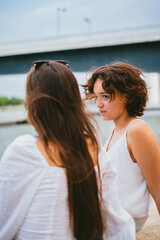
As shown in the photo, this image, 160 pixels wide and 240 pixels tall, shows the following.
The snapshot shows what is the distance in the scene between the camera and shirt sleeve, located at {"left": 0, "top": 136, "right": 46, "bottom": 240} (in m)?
1.26

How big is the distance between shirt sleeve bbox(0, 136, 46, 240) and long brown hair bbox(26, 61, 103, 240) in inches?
4.9

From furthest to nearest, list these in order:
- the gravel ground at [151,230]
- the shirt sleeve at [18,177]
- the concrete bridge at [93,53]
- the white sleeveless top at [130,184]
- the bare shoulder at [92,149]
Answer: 1. the concrete bridge at [93,53]
2. the gravel ground at [151,230]
3. the white sleeveless top at [130,184]
4. the bare shoulder at [92,149]
5. the shirt sleeve at [18,177]

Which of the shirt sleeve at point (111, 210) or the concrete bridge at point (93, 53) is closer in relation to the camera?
the shirt sleeve at point (111, 210)

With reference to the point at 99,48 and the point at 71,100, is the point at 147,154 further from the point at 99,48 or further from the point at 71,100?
the point at 99,48

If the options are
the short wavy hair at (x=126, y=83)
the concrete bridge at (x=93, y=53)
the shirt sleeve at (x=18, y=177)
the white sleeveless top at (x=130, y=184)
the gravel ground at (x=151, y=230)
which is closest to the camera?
the shirt sleeve at (x=18, y=177)

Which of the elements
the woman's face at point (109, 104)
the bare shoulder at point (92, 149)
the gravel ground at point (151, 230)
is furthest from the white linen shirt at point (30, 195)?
the gravel ground at point (151, 230)

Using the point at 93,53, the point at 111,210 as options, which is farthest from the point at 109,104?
the point at 93,53

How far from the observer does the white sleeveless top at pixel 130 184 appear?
205 centimetres

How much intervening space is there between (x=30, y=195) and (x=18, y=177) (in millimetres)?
109

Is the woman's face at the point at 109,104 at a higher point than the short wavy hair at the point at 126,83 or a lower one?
lower

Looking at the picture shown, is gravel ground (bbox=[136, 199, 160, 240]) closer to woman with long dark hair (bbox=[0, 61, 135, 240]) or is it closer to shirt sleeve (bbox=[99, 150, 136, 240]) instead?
shirt sleeve (bbox=[99, 150, 136, 240])

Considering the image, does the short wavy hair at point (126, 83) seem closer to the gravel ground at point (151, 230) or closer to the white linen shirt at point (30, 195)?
the white linen shirt at point (30, 195)

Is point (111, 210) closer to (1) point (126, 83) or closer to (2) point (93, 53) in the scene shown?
(1) point (126, 83)

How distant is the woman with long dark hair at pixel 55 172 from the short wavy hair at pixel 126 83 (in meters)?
0.82
